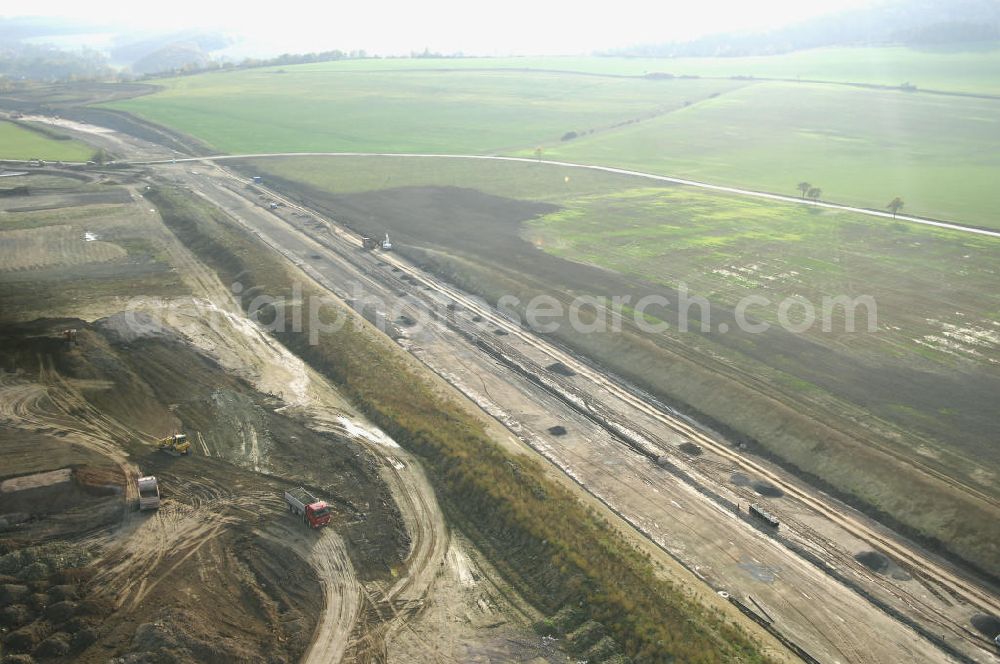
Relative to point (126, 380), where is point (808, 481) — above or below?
below

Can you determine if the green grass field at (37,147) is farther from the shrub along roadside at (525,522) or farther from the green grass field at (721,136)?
the shrub along roadside at (525,522)

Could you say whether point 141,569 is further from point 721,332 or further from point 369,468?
point 721,332

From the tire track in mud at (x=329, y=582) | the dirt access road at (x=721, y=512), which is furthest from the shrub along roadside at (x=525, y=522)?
the tire track in mud at (x=329, y=582)

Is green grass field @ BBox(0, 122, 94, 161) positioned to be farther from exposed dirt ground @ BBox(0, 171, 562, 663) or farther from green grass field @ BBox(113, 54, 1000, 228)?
exposed dirt ground @ BBox(0, 171, 562, 663)

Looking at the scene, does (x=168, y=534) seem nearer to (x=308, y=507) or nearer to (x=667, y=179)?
(x=308, y=507)

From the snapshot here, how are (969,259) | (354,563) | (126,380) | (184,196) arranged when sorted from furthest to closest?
(184,196) → (969,259) → (126,380) → (354,563)

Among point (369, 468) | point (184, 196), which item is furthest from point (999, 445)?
point (184, 196)
